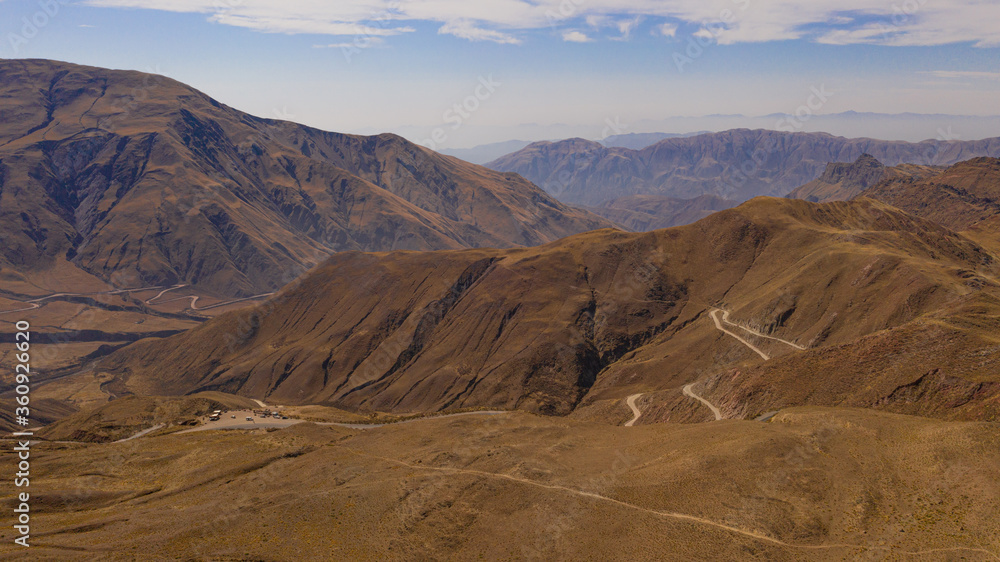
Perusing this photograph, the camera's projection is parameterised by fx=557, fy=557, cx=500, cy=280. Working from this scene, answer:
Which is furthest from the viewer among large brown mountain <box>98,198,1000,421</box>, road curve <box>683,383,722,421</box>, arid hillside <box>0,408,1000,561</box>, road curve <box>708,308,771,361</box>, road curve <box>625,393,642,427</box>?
road curve <box>708,308,771,361</box>


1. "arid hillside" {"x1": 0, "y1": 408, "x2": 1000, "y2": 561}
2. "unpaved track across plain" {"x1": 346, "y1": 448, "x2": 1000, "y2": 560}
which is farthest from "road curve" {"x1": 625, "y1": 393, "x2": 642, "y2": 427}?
"unpaved track across plain" {"x1": 346, "y1": 448, "x2": 1000, "y2": 560}

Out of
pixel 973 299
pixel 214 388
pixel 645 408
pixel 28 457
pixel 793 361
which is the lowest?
pixel 214 388

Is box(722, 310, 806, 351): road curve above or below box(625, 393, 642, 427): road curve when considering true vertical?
above

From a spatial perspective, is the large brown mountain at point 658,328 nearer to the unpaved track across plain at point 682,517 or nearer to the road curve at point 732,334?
the road curve at point 732,334

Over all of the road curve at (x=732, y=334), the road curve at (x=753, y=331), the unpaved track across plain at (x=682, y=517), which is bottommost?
the road curve at (x=732, y=334)

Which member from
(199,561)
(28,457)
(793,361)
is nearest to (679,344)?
(793,361)

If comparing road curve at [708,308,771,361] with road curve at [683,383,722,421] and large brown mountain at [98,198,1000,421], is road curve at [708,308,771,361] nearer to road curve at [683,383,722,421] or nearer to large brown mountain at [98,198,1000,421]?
large brown mountain at [98,198,1000,421]

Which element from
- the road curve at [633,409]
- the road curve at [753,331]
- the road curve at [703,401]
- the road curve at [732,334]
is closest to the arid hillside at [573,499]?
the road curve at [703,401]

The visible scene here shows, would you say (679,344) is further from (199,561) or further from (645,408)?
(199,561)

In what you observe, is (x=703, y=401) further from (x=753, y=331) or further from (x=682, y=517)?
(x=682, y=517)
